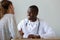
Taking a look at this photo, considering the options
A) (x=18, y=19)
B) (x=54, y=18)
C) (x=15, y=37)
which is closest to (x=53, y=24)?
(x=54, y=18)

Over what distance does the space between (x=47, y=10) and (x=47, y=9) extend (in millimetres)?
16

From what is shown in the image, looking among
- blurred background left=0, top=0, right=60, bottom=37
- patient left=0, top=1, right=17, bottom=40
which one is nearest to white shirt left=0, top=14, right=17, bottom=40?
patient left=0, top=1, right=17, bottom=40

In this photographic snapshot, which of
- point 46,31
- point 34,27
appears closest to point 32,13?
point 34,27

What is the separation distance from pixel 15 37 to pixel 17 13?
112 cm

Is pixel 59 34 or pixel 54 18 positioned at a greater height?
pixel 54 18

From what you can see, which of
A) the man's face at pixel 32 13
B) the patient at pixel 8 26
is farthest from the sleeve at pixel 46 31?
the patient at pixel 8 26

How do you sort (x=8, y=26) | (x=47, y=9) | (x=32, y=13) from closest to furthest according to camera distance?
(x=8, y=26) < (x=32, y=13) < (x=47, y=9)

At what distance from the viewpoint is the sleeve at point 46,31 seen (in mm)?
1920

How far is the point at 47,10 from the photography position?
2.56 m

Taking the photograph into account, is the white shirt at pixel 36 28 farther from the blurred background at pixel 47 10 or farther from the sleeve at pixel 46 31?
the blurred background at pixel 47 10

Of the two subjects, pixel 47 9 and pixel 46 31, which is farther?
pixel 47 9

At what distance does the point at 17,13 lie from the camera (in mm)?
2596

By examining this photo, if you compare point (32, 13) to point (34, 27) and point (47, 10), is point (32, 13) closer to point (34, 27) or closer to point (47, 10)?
point (34, 27)

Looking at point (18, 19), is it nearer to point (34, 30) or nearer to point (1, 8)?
point (34, 30)
